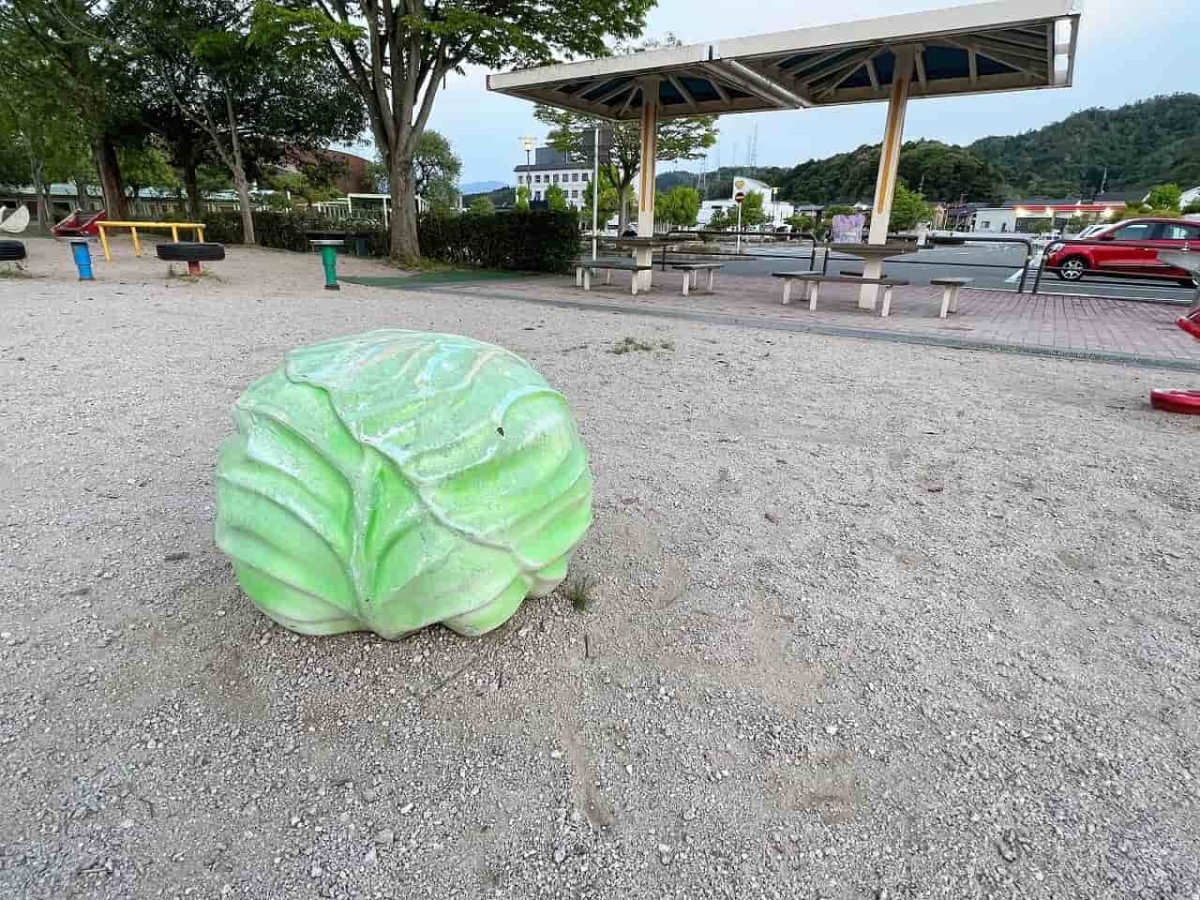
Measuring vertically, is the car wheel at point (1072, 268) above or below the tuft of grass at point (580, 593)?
above

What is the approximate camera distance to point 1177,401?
173 inches

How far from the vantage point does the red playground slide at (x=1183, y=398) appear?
436cm

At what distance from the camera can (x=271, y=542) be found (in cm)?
166

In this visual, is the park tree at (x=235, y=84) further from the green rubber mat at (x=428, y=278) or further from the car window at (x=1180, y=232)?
the car window at (x=1180, y=232)

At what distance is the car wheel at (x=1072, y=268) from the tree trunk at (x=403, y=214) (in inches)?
589

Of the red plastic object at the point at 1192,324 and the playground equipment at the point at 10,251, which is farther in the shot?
the playground equipment at the point at 10,251

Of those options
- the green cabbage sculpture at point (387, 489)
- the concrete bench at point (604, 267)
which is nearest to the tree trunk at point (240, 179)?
the concrete bench at point (604, 267)

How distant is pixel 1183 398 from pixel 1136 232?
1214 cm

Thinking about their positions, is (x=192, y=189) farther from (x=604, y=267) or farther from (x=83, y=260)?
(x=604, y=267)

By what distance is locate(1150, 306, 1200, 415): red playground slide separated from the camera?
436cm

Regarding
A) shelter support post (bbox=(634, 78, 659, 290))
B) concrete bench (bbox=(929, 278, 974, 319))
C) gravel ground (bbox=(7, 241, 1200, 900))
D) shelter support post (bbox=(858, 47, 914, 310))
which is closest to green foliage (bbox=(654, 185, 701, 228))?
shelter support post (bbox=(634, 78, 659, 290))

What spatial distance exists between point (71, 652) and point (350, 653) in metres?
0.84

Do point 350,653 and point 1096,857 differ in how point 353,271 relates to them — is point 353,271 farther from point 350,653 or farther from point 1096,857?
point 1096,857

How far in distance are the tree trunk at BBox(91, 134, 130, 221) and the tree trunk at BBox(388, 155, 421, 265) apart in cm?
1156
